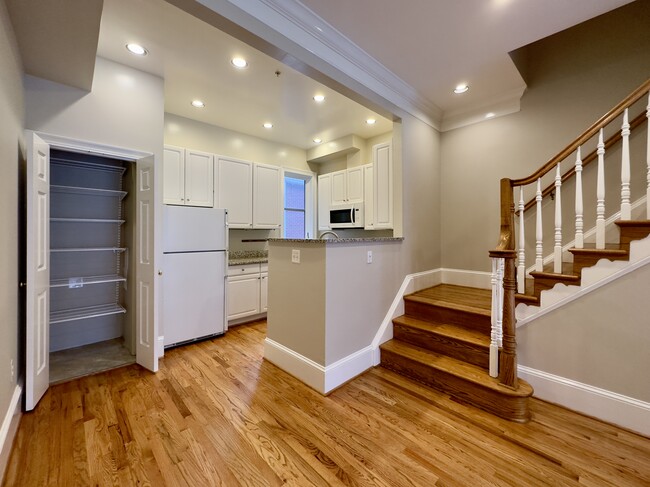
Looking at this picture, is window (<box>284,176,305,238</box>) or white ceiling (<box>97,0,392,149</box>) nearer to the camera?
white ceiling (<box>97,0,392,149</box>)

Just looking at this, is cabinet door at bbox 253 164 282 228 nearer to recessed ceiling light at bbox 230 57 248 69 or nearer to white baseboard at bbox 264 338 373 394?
recessed ceiling light at bbox 230 57 248 69

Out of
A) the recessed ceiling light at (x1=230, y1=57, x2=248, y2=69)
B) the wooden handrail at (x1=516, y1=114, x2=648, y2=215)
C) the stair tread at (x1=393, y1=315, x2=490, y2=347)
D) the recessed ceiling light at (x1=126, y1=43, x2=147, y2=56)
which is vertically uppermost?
the recessed ceiling light at (x1=230, y1=57, x2=248, y2=69)

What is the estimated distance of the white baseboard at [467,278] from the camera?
3439mm

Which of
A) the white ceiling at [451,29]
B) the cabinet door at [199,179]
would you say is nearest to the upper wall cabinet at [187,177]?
the cabinet door at [199,179]

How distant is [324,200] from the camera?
4945 millimetres

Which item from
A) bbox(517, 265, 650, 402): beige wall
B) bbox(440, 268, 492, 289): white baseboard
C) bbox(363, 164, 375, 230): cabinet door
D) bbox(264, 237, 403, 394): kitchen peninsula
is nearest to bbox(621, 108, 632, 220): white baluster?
bbox(517, 265, 650, 402): beige wall

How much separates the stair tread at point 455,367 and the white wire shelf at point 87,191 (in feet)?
11.1

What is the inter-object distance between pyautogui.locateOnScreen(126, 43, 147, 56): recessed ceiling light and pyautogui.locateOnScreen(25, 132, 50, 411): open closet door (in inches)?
41.8

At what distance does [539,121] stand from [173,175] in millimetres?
4440

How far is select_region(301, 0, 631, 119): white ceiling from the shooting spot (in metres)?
1.93

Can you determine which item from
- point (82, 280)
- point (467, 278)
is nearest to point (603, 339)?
point (467, 278)

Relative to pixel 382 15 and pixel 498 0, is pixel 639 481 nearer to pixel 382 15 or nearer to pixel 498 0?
pixel 498 0

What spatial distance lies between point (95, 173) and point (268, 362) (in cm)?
288

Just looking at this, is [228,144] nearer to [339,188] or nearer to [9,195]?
[339,188]
